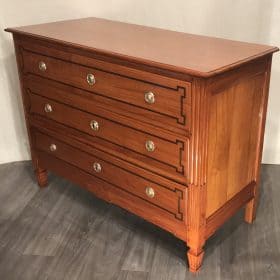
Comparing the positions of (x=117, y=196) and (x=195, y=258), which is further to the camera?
(x=117, y=196)

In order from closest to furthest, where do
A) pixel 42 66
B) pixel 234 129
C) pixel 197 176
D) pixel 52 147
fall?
pixel 197 176
pixel 234 129
pixel 42 66
pixel 52 147

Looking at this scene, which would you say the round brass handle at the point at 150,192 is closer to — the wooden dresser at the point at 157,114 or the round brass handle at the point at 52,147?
the wooden dresser at the point at 157,114

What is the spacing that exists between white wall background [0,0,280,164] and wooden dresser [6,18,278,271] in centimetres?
32

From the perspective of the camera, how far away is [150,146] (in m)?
1.80

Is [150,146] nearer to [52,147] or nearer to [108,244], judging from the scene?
[108,244]

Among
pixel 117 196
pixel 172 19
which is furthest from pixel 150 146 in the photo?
pixel 172 19

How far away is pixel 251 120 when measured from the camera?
1.89 m

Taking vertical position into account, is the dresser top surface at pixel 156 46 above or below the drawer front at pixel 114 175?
above

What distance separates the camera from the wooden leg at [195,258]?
1870 millimetres

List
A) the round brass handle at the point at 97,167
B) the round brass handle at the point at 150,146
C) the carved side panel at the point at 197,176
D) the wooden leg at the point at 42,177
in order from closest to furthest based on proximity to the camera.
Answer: the carved side panel at the point at 197,176 < the round brass handle at the point at 150,146 < the round brass handle at the point at 97,167 < the wooden leg at the point at 42,177

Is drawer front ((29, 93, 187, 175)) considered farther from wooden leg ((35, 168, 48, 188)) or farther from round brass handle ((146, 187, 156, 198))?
wooden leg ((35, 168, 48, 188))

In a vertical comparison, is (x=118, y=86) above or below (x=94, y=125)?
above

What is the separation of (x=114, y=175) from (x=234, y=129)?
0.62 metres

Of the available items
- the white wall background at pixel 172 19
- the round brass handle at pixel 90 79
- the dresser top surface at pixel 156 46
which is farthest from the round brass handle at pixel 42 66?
the white wall background at pixel 172 19
